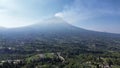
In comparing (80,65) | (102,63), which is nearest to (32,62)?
(80,65)

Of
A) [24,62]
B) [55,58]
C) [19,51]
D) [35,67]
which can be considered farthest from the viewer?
[19,51]

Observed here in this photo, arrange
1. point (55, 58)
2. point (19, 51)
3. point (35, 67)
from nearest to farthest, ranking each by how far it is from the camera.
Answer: point (35, 67) → point (55, 58) → point (19, 51)

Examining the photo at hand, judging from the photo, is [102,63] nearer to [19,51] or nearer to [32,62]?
[32,62]

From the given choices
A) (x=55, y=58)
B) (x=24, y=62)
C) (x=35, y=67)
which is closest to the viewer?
(x=35, y=67)

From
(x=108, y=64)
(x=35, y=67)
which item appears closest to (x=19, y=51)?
(x=35, y=67)

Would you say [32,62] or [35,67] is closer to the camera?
[35,67]

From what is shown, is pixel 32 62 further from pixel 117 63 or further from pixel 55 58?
pixel 117 63

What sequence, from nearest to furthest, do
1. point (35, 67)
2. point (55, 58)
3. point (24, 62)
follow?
point (35, 67) → point (24, 62) → point (55, 58)

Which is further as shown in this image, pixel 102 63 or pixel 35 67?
pixel 102 63
